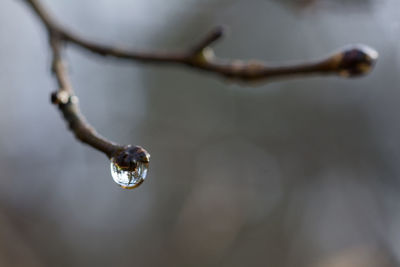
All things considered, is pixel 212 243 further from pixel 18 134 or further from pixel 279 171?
pixel 18 134

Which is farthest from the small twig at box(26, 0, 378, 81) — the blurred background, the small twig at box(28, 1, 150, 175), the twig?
the blurred background

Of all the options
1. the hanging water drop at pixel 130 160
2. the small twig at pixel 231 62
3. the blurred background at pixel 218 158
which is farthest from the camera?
the blurred background at pixel 218 158

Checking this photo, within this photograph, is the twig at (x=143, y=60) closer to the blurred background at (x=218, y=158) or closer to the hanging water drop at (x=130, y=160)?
the hanging water drop at (x=130, y=160)

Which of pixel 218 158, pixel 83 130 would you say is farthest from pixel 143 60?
pixel 218 158

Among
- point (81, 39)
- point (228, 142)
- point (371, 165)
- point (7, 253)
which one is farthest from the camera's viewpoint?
point (228, 142)

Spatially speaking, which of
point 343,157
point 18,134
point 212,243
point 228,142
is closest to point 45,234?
point 18,134

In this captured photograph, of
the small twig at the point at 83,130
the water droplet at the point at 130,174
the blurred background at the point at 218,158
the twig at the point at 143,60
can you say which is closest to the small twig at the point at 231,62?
the twig at the point at 143,60

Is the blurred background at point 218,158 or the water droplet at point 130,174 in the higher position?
the blurred background at point 218,158
